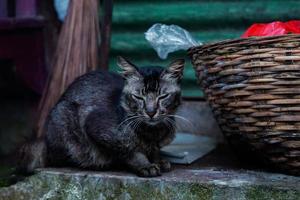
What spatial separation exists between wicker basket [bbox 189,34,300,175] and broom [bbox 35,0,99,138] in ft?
3.80

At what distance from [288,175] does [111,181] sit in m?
0.85

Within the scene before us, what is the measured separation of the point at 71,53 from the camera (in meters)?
3.93

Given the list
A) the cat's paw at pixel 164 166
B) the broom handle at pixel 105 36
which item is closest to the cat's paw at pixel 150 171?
the cat's paw at pixel 164 166

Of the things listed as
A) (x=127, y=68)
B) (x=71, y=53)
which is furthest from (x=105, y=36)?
(x=127, y=68)

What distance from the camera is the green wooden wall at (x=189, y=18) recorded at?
401 cm

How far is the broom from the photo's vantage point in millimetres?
3928

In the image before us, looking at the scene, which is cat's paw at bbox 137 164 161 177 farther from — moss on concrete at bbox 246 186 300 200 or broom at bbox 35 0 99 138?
broom at bbox 35 0 99 138

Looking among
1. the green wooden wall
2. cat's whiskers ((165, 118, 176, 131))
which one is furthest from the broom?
cat's whiskers ((165, 118, 176, 131))

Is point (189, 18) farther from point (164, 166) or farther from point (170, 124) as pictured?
point (164, 166)

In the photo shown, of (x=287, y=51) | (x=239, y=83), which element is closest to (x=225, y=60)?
(x=239, y=83)

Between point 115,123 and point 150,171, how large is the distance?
31 centimetres

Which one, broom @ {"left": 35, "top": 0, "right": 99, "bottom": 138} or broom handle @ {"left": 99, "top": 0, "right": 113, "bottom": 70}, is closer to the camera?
broom @ {"left": 35, "top": 0, "right": 99, "bottom": 138}

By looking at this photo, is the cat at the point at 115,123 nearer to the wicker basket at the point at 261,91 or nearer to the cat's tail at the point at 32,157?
the cat's tail at the point at 32,157

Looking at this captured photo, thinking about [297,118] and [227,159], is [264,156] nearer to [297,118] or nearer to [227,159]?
[297,118]
